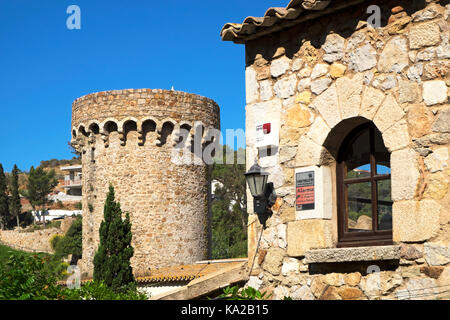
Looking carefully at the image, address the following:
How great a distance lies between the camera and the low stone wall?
170 feet

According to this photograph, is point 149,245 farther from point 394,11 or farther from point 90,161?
point 394,11

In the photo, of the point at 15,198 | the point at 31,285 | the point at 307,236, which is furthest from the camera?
the point at 15,198

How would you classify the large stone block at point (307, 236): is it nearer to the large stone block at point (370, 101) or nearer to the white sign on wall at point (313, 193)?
Result: the white sign on wall at point (313, 193)

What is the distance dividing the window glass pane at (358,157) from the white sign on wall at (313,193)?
204 millimetres

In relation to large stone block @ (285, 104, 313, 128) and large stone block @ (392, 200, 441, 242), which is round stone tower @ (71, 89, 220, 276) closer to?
large stone block @ (285, 104, 313, 128)

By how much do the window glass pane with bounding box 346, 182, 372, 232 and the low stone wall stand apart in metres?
48.7

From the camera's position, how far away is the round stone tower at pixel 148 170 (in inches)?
891

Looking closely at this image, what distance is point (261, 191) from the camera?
5945mm

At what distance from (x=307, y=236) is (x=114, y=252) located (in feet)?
48.8

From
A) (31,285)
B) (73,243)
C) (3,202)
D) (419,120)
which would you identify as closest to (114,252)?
(31,285)

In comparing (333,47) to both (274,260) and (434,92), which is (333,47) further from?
(274,260)

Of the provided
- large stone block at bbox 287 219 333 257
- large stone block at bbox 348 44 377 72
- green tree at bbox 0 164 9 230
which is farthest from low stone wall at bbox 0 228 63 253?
large stone block at bbox 348 44 377 72

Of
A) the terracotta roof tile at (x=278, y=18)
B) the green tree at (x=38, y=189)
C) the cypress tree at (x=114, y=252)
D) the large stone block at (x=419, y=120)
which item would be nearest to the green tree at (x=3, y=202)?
the green tree at (x=38, y=189)
